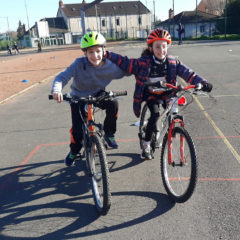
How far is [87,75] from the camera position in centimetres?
371

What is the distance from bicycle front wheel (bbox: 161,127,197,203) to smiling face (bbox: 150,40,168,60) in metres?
1.05

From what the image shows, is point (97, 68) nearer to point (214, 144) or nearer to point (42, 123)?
point (214, 144)

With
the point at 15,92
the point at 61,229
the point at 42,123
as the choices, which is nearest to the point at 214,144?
the point at 61,229

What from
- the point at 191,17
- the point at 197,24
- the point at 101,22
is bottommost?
the point at 197,24

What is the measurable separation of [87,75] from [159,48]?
0.98m

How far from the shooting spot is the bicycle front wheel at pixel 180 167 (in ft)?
9.75

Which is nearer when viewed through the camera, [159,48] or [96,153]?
[96,153]

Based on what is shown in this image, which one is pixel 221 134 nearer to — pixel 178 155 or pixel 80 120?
pixel 178 155

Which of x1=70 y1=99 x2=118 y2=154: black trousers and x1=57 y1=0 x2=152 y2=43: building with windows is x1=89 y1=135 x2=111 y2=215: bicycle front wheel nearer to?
x1=70 y1=99 x2=118 y2=154: black trousers

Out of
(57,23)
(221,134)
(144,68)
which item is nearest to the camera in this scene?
(144,68)

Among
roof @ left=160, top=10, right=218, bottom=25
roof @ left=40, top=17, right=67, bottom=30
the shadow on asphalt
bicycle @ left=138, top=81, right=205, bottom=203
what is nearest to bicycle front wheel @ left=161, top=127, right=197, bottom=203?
bicycle @ left=138, top=81, right=205, bottom=203

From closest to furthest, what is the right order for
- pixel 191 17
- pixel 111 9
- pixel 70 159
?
1. pixel 70 159
2. pixel 191 17
3. pixel 111 9

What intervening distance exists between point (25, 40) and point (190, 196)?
8600cm

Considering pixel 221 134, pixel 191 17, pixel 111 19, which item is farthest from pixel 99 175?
pixel 111 19
